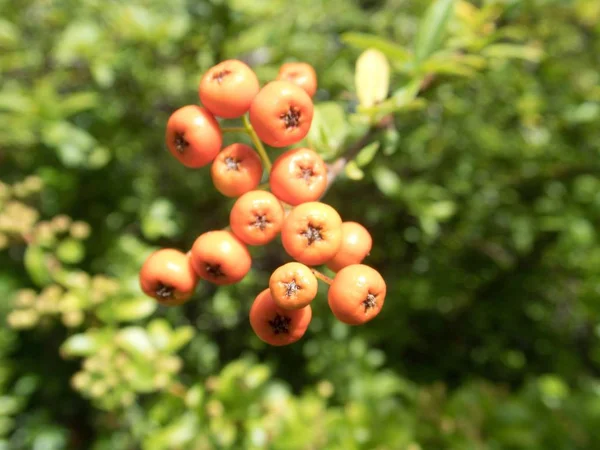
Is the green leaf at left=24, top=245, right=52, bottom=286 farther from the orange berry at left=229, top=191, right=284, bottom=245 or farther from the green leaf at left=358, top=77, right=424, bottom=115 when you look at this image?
the green leaf at left=358, top=77, right=424, bottom=115

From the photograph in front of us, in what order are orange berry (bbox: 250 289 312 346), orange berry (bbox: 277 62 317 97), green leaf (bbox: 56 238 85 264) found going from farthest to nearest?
green leaf (bbox: 56 238 85 264) → orange berry (bbox: 277 62 317 97) → orange berry (bbox: 250 289 312 346)

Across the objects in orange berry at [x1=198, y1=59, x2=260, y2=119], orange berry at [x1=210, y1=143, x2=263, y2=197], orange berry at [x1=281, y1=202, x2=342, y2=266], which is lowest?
orange berry at [x1=281, y1=202, x2=342, y2=266]

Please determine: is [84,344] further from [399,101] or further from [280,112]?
[399,101]

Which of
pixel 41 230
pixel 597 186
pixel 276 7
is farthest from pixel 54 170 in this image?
pixel 597 186

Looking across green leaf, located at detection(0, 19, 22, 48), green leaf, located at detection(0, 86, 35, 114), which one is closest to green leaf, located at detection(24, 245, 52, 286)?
green leaf, located at detection(0, 86, 35, 114)

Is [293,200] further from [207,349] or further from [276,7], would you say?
[207,349]

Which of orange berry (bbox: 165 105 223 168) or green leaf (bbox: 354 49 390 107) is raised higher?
orange berry (bbox: 165 105 223 168)

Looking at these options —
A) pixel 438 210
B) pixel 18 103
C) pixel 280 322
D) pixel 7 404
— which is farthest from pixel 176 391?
pixel 438 210

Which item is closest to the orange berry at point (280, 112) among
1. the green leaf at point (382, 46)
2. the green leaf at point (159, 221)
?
the green leaf at point (382, 46)
